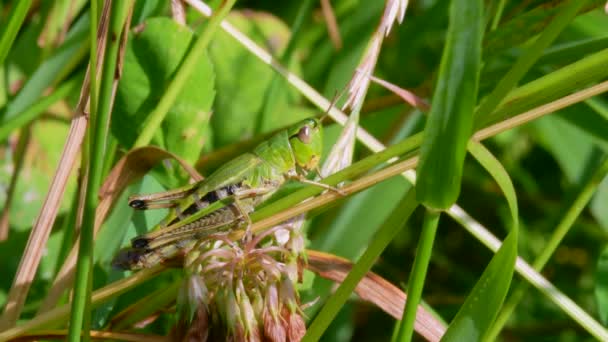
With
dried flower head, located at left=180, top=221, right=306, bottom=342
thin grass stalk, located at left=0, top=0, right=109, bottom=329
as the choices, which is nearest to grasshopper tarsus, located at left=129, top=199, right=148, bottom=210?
thin grass stalk, located at left=0, top=0, right=109, bottom=329

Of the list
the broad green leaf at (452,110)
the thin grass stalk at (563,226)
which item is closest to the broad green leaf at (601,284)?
the thin grass stalk at (563,226)

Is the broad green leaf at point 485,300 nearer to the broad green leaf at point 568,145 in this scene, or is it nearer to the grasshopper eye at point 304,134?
the grasshopper eye at point 304,134

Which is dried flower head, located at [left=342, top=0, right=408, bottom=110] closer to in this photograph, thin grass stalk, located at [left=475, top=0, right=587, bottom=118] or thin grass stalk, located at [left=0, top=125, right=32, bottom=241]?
thin grass stalk, located at [left=475, top=0, right=587, bottom=118]

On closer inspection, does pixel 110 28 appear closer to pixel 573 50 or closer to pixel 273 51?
pixel 573 50

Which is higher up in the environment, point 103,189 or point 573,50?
point 573,50

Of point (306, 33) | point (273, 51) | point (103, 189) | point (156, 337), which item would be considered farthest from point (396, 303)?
point (306, 33)

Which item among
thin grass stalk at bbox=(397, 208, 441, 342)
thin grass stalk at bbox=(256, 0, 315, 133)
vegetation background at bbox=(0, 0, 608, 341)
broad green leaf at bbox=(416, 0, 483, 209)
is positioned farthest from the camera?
thin grass stalk at bbox=(256, 0, 315, 133)
